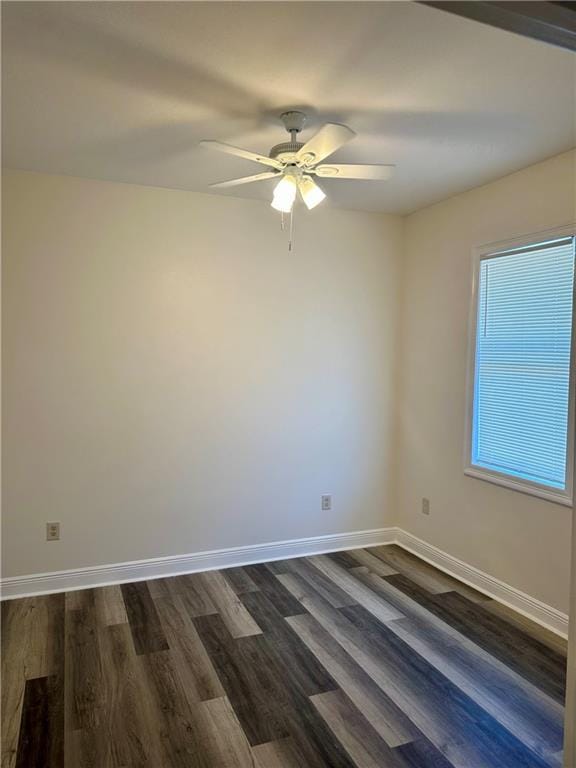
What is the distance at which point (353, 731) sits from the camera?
1977mm

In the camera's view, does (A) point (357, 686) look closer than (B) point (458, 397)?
Yes

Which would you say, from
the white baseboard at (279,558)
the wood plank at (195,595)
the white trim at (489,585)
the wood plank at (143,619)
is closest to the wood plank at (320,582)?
the white baseboard at (279,558)

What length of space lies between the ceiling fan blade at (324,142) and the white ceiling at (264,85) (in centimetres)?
20

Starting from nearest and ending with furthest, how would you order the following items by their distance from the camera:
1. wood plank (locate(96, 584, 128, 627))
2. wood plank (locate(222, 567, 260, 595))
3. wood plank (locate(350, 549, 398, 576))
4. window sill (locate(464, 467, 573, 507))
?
1. window sill (locate(464, 467, 573, 507))
2. wood plank (locate(96, 584, 128, 627))
3. wood plank (locate(222, 567, 260, 595))
4. wood plank (locate(350, 549, 398, 576))

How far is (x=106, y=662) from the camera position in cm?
241

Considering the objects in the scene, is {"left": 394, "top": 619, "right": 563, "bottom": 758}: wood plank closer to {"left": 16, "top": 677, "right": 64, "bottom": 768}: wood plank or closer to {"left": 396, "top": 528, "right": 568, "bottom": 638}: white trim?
{"left": 396, "top": 528, "right": 568, "bottom": 638}: white trim

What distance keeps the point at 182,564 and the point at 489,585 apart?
196 centimetres

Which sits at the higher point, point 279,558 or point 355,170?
point 355,170

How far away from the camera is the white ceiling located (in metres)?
1.62

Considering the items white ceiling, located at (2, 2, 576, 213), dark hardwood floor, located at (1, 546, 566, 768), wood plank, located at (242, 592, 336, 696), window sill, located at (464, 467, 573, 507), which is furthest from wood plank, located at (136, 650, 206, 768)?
white ceiling, located at (2, 2, 576, 213)

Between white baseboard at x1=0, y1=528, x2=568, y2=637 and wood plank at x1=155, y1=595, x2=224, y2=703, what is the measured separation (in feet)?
Answer: 1.18

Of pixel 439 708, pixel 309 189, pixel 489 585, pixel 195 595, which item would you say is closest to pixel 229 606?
pixel 195 595

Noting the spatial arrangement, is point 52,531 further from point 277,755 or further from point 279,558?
point 277,755

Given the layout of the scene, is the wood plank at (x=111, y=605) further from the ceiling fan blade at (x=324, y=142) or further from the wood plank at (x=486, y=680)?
the ceiling fan blade at (x=324, y=142)
